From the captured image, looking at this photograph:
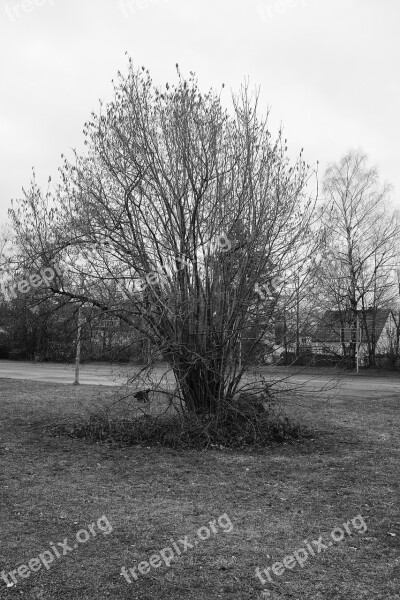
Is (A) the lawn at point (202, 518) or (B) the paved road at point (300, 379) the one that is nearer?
(A) the lawn at point (202, 518)

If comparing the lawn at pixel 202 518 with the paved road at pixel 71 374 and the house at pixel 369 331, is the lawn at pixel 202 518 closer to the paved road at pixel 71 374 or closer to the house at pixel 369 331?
the paved road at pixel 71 374

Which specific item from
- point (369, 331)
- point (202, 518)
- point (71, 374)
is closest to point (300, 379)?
point (71, 374)

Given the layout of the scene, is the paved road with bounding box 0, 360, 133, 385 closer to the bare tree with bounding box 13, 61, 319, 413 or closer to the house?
the bare tree with bounding box 13, 61, 319, 413

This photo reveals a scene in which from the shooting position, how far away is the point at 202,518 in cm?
543

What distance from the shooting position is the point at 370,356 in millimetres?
32750

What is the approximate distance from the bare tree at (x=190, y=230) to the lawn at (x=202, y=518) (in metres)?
1.70

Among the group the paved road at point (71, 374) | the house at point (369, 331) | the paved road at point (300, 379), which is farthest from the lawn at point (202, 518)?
the house at point (369, 331)

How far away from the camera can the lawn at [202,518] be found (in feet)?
13.1

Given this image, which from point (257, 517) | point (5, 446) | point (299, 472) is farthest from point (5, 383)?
point (257, 517)

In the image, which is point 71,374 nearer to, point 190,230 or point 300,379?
point 300,379

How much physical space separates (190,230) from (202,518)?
484 centimetres

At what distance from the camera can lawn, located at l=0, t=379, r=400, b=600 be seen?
157 inches

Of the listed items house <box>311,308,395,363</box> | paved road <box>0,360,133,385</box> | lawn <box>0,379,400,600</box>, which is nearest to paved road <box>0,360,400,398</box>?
paved road <box>0,360,133,385</box>

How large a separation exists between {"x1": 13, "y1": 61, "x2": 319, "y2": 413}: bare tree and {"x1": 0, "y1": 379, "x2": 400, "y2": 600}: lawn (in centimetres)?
170
